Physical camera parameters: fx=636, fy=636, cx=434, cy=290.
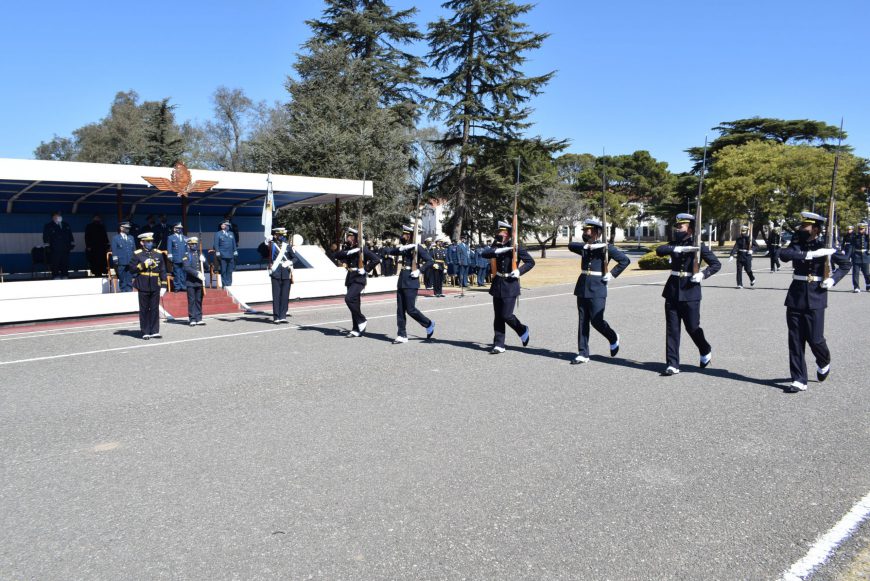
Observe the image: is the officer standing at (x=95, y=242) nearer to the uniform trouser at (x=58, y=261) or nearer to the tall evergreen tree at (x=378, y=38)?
the uniform trouser at (x=58, y=261)

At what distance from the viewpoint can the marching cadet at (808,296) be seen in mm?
6980

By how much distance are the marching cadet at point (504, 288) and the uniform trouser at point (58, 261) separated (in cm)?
1385

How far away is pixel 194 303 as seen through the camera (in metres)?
12.9

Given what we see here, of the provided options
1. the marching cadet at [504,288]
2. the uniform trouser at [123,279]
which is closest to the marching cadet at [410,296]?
the marching cadet at [504,288]

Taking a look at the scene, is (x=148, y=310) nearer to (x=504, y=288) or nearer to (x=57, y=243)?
(x=504, y=288)

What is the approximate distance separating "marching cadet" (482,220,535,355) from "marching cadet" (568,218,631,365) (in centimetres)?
91

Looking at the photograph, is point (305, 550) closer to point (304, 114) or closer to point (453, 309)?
point (453, 309)

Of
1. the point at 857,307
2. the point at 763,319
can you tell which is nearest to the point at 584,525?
the point at 763,319

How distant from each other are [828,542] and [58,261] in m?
19.2

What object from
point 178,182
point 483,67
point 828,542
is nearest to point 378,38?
point 483,67

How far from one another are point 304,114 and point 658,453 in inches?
1131

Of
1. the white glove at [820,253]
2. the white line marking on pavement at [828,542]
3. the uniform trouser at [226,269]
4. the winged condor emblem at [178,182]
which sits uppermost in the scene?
the winged condor emblem at [178,182]

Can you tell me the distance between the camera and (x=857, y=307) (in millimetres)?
14172

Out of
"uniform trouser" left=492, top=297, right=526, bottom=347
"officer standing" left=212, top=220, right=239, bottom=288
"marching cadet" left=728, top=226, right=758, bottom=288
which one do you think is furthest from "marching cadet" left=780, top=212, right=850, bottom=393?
"officer standing" left=212, top=220, right=239, bottom=288
